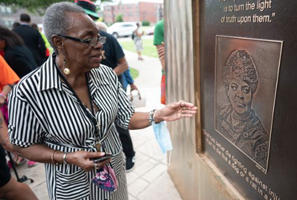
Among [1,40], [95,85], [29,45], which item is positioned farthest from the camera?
[29,45]

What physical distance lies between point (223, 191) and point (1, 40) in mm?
3339

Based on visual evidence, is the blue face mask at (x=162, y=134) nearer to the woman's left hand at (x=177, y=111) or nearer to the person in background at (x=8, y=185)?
the woman's left hand at (x=177, y=111)

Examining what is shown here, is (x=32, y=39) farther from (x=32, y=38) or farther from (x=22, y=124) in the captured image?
(x=22, y=124)

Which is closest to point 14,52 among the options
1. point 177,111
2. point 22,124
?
point 22,124

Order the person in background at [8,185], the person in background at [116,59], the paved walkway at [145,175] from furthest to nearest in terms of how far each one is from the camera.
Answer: the person in background at [116,59]
the paved walkway at [145,175]
the person in background at [8,185]

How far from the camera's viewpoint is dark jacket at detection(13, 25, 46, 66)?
15.6 ft

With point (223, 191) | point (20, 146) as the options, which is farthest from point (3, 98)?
point (223, 191)

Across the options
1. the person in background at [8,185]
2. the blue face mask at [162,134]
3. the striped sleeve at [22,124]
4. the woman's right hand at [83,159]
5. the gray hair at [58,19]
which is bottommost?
the person in background at [8,185]

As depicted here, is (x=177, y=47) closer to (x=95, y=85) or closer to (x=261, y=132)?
(x=95, y=85)

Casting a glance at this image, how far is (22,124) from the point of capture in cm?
140

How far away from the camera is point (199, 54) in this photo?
6.29 ft

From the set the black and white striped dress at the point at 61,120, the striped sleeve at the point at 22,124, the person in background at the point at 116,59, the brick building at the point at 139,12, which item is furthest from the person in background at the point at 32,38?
the brick building at the point at 139,12

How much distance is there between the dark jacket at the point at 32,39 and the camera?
4758 mm

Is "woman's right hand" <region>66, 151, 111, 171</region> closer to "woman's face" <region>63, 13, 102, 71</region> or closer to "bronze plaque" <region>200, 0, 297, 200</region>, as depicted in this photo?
"woman's face" <region>63, 13, 102, 71</region>
